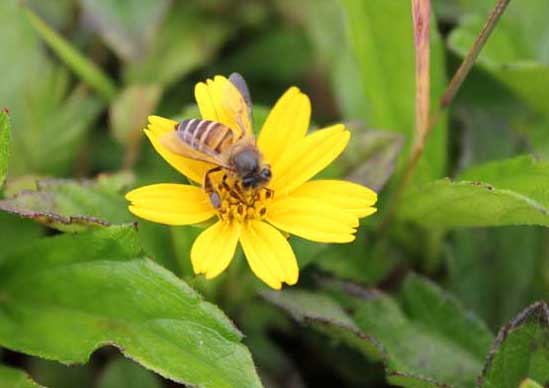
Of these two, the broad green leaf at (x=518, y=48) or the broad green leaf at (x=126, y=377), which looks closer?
the broad green leaf at (x=126, y=377)

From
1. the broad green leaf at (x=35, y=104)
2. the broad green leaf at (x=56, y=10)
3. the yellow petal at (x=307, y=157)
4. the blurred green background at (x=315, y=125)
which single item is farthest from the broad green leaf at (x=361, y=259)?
the broad green leaf at (x=56, y=10)

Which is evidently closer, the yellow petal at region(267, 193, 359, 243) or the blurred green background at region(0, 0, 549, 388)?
the yellow petal at region(267, 193, 359, 243)

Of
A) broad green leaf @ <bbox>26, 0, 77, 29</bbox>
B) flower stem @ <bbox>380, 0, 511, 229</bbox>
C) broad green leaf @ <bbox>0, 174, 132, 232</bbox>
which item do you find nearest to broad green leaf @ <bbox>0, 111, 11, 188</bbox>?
broad green leaf @ <bbox>0, 174, 132, 232</bbox>

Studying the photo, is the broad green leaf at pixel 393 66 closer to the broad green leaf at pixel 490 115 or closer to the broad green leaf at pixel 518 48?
the broad green leaf at pixel 518 48

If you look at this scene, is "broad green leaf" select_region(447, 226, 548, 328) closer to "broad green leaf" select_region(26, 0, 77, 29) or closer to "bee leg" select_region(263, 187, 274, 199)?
"bee leg" select_region(263, 187, 274, 199)

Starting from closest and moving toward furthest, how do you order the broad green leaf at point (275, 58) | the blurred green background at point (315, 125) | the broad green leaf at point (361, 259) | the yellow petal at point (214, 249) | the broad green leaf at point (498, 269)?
1. the yellow petal at point (214, 249)
2. the blurred green background at point (315, 125)
3. the broad green leaf at point (361, 259)
4. the broad green leaf at point (498, 269)
5. the broad green leaf at point (275, 58)

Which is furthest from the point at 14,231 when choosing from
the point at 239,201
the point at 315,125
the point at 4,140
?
the point at 315,125

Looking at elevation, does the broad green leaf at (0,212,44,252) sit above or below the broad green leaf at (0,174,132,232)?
below
